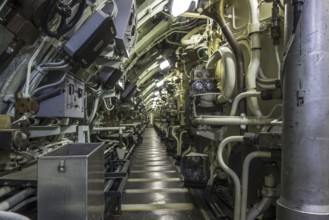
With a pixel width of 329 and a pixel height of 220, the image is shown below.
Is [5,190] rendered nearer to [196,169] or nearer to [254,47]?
[254,47]

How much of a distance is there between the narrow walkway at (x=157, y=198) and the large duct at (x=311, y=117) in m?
1.76

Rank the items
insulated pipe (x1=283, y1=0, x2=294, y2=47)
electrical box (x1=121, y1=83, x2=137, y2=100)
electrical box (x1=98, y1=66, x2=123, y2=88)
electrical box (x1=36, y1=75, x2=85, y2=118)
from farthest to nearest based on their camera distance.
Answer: electrical box (x1=121, y1=83, x2=137, y2=100) < electrical box (x1=98, y1=66, x2=123, y2=88) < electrical box (x1=36, y1=75, x2=85, y2=118) < insulated pipe (x1=283, y1=0, x2=294, y2=47)

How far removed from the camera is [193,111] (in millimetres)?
3143

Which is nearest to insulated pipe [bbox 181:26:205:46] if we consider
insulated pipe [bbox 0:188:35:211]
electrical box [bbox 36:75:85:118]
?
electrical box [bbox 36:75:85:118]

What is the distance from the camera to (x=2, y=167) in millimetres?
1643

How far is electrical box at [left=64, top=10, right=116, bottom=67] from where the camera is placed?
2.01 meters

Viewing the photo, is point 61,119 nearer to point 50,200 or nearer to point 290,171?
point 50,200

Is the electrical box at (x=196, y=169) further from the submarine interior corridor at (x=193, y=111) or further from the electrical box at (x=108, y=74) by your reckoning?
the electrical box at (x=108, y=74)

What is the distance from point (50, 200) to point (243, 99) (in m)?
1.76

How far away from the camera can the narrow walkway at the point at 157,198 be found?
2.94 metres

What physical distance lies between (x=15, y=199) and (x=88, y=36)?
1.19 m

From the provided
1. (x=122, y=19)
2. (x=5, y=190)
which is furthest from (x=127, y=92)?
(x=5, y=190)

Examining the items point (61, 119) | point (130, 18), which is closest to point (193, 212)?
point (61, 119)

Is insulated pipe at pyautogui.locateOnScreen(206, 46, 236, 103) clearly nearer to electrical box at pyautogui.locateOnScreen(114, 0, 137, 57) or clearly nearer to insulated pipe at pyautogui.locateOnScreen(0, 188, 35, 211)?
electrical box at pyautogui.locateOnScreen(114, 0, 137, 57)
